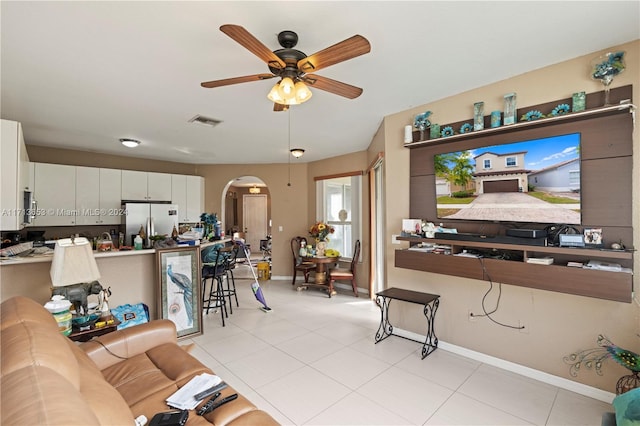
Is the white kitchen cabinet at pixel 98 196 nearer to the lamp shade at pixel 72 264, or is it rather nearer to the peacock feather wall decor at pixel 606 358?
the lamp shade at pixel 72 264

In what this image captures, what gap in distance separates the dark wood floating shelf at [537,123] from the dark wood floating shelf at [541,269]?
1015mm

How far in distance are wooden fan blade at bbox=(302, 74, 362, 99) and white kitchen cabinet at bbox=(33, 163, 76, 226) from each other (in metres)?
4.95

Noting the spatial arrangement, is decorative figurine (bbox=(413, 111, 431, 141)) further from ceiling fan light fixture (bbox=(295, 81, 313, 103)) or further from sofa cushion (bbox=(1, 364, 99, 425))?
sofa cushion (bbox=(1, 364, 99, 425))

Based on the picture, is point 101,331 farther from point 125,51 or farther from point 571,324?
point 571,324

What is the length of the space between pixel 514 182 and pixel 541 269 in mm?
774

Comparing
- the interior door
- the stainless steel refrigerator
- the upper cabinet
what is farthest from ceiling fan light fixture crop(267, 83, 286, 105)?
the interior door

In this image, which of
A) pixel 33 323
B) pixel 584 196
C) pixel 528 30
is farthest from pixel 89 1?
pixel 584 196

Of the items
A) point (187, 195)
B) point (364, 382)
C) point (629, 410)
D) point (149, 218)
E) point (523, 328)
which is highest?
Result: point (187, 195)

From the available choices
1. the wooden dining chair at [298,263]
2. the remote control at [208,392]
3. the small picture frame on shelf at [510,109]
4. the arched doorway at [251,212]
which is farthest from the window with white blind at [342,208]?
the arched doorway at [251,212]

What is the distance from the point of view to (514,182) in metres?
2.57

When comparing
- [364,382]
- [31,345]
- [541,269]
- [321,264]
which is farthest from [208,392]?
[321,264]

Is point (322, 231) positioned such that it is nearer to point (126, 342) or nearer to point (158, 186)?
point (158, 186)

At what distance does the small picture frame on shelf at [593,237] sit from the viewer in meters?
2.17

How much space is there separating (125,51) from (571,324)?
4.11m
